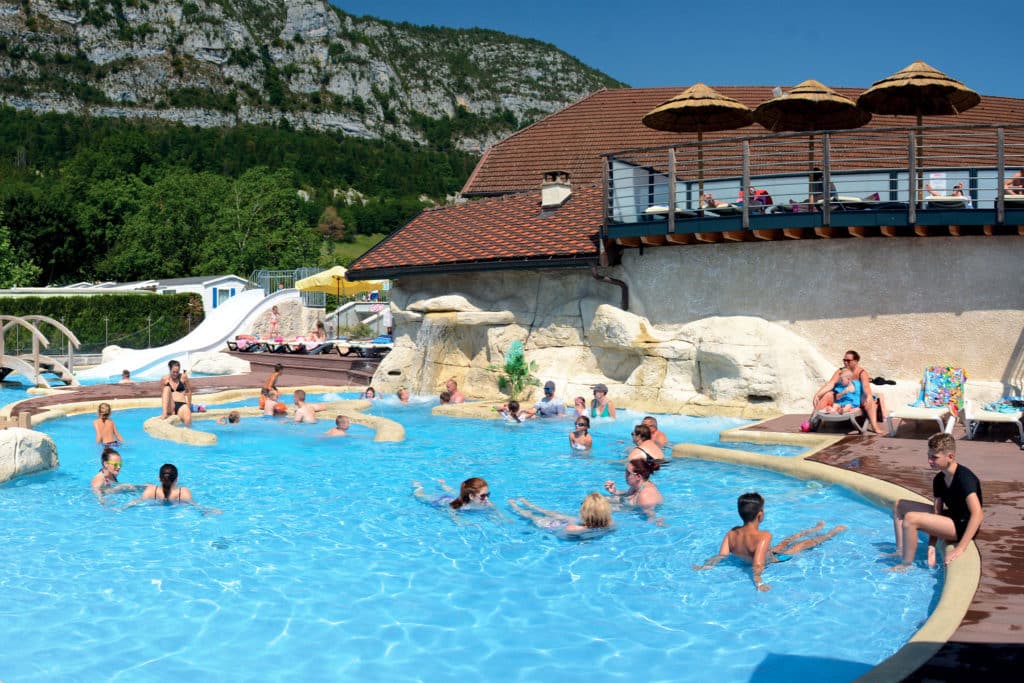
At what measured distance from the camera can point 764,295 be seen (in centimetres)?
1622

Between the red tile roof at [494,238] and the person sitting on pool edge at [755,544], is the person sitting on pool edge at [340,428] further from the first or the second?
the person sitting on pool edge at [755,544]

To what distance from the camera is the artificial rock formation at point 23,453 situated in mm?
11328

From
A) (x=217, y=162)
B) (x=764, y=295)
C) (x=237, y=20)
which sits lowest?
(x=764, y=295)

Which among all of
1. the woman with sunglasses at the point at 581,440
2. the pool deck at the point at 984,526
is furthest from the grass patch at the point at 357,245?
the woman with sunglasses at the point at 581,440

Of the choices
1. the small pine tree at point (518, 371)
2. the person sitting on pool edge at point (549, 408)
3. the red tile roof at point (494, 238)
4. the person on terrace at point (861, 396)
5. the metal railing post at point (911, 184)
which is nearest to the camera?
the person on terrace at point (861, 396)

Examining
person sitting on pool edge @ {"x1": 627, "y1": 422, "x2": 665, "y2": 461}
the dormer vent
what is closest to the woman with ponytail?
person sitting on pool edge @ {"x1": 627, "y1": 422, "x2": 665, "y2": 461}

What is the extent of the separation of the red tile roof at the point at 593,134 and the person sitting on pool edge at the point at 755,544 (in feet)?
60.8

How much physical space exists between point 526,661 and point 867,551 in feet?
11.6

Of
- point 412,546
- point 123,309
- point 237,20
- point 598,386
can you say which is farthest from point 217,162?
point 412,546

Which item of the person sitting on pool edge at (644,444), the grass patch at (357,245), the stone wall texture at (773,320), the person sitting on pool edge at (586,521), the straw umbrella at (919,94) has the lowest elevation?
the person sitting on pool edge at (586,521)

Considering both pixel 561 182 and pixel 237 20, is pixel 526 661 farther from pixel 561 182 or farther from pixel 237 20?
pixel 237 20

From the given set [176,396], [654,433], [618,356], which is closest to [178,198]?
[176,396]

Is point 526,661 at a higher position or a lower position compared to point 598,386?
lower

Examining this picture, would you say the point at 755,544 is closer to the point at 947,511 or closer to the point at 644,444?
the point at 947,511
